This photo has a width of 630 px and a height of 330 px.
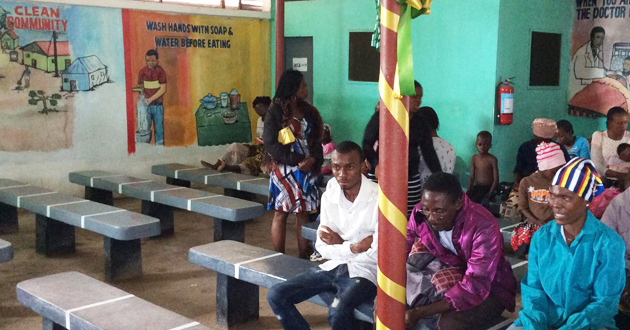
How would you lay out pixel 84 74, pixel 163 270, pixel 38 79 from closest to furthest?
pixel 163 270, pixel 38 79, pixel 84 74

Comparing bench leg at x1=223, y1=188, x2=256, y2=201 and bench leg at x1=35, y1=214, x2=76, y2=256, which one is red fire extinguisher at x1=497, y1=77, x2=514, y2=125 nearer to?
bench leg at x1=223, y1=188, x2=256, y2=201

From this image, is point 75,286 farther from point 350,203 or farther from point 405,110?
point 405,110

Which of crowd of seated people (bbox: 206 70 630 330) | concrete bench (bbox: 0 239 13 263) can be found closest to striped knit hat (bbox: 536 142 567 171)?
crowd of seated people (bbox: 206 70 630 330)

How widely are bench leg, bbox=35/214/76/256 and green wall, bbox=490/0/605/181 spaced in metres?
4.74

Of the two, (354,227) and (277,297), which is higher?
(354,227)

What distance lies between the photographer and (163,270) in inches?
221

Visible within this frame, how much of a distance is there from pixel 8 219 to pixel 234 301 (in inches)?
142

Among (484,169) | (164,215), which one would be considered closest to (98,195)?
(164,215)

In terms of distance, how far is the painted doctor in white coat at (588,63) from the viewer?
24.8 ft

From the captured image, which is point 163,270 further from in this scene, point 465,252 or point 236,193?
point 465,252

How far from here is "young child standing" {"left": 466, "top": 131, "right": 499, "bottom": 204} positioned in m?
7.02

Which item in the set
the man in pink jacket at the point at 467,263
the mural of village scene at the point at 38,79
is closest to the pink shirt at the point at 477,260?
the man in pink jacket at the point at 467,263

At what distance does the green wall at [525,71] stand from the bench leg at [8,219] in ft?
17.7

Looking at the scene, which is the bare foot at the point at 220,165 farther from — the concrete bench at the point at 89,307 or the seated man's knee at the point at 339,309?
the seated man's knee at the point at 339,309
